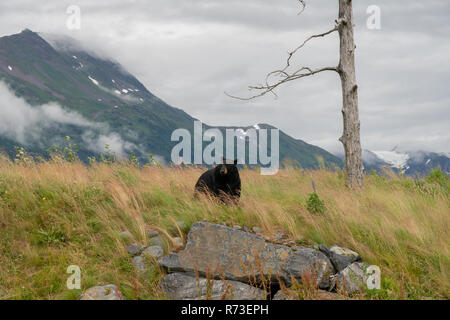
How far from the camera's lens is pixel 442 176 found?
39.1 feet

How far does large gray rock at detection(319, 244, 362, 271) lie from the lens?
619cm

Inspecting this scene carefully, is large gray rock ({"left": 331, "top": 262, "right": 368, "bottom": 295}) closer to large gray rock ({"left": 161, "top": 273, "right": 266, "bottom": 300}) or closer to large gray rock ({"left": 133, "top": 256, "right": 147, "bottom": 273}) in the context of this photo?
large gray rock ({"left": 161, "top": 273, "right": 266, "bottom": 300})

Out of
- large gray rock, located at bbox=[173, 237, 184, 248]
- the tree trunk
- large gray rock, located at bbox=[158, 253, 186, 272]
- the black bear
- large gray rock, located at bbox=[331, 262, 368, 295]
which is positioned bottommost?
large gray rock, located at bbox=[331, 262, 368, 295]

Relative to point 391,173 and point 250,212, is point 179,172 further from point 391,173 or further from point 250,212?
point 391,173

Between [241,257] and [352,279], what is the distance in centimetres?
192

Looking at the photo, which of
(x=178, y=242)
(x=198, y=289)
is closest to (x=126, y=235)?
(x=178, y=242)

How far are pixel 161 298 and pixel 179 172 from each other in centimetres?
643

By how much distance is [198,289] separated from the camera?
564cm

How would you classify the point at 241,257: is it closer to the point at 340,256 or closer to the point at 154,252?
the point at 154,252

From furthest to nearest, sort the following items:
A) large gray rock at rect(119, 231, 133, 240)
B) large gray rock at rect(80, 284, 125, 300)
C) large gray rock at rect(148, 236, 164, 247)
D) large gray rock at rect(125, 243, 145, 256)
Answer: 1. large gray rock at rect(119, 231, 133, 240)
2. large gray rock at rect(148, 236, 164, 247)
3. large gray rock at rect(125, 243, 145, 256)
4. large gray rock at rect(80, 284, 125, 300)

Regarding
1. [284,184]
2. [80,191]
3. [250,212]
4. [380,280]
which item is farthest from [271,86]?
[380,280]

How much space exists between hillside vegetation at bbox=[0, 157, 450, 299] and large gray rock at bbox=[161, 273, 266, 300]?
0.80 feet

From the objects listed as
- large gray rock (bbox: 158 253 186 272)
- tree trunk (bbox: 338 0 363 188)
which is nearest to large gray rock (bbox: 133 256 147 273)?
large gray rock (bbox: 158 253 186 272)
